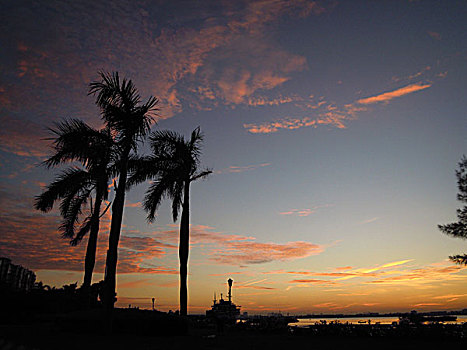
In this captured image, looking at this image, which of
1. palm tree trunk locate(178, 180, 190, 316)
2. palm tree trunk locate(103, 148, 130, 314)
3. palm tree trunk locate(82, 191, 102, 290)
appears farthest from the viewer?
palm tree trunk locate(178, 180, 190, 316)

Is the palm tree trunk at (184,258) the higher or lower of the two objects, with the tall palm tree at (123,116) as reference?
lower

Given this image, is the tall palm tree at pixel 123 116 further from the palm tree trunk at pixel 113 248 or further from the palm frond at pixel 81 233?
the palm frond at pixel 81 233

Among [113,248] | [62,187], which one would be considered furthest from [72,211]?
[113,248]

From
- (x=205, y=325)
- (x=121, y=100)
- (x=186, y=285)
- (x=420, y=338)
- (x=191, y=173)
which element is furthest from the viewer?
(x=205, y=325)

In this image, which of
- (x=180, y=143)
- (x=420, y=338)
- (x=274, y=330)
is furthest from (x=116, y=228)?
(x=420, y=338)

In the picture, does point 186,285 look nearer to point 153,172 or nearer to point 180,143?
point 153,172

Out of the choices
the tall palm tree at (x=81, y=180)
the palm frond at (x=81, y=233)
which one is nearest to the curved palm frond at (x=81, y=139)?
the tall palm tree at (x=81, y=180)

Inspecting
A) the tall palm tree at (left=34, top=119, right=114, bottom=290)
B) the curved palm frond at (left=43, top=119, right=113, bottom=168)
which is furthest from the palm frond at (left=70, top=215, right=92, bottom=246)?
the curved palm frond at (left=43, top=119, right=113, bottom=168)

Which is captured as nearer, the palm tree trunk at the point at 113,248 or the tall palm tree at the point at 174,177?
the palm tree trunk at the point at 113,248

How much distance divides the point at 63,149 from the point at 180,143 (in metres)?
7.46

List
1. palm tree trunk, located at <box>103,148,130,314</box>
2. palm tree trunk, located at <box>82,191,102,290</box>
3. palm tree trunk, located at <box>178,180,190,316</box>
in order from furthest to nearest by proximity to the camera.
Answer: palm tree trunk, located at <box>178,180,190,316</box> → palm tree trunk, located at <box>82,191,102,290</box> → palm tree trunk, located at <box>103,148,130,314</box>

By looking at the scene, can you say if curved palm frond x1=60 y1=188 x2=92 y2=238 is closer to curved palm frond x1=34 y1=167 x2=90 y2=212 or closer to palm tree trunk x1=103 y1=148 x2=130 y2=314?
curved palm frond x1=34 y1=167 x2=90 y2=212

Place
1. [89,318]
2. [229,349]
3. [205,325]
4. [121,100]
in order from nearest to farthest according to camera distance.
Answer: [229,349]
[89,318]
[121,100]
[205,325]

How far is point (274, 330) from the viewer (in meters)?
23.8
